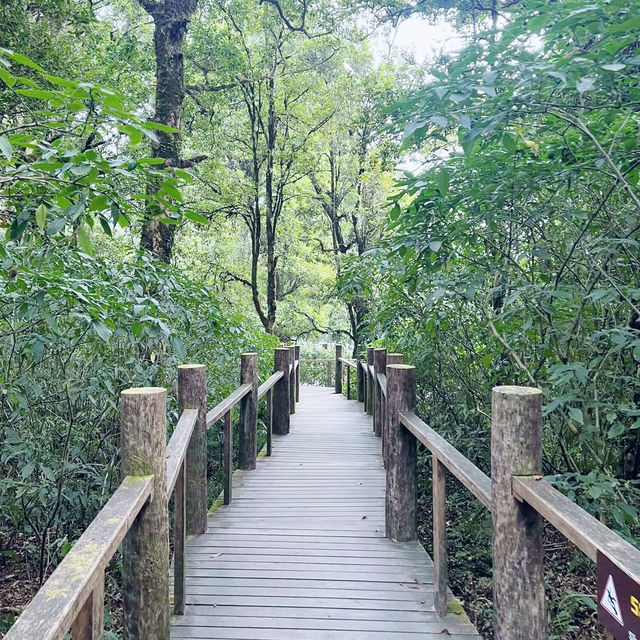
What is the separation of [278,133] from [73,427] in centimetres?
1002

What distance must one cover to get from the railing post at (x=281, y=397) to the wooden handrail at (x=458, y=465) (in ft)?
11.4

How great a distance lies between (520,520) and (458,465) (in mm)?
465

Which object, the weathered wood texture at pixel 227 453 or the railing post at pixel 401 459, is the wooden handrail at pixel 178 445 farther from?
the railing post at pixel 401 459

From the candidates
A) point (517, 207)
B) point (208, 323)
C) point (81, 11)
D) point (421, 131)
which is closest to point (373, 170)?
point (81, 11)

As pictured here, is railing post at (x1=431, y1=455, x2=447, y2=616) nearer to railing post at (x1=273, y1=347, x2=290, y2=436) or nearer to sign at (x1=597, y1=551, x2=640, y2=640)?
sign at (x1=597, y1=551, x2=640, y2=640)

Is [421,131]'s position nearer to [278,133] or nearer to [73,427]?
[73,427]

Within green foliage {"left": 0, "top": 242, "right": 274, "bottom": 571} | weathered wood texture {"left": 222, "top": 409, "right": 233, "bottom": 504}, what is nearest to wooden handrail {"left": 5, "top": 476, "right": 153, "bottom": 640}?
green foliage {"left": 0, "top": 242, "right": 274, "bottom": 571}

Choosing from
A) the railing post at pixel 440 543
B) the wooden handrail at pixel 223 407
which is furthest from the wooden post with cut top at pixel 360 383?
the railing post at pixel 440 543

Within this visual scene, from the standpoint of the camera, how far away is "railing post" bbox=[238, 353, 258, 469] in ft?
14.6

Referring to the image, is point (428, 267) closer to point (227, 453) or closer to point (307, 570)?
point (307, 570)

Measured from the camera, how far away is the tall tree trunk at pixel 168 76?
5.43 meters

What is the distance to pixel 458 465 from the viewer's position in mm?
2035

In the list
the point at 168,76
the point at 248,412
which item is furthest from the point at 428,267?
the point at 168,76

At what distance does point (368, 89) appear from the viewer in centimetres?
895
